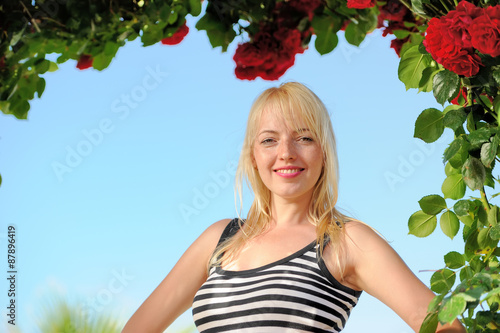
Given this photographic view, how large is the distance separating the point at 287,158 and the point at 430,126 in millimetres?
422

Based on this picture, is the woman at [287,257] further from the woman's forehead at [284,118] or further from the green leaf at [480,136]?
the green leaf at [480,136]

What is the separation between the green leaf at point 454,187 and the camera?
1791 mm

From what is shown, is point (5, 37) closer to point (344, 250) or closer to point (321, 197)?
point (321, 197)

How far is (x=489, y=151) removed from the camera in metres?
1.50

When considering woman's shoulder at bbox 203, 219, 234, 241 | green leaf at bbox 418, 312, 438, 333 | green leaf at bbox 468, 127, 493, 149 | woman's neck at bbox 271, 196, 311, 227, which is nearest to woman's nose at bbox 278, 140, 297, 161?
woman's neck at bbox 271, 196, 311, 227

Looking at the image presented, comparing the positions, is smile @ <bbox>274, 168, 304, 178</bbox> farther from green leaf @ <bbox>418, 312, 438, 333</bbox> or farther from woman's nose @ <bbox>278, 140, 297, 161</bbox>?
green leaf @ <bbox>418, 312, 438, 333</bbox>

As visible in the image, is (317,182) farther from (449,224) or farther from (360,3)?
(360,3)

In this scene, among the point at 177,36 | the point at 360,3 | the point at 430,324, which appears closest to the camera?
the point at 430,324

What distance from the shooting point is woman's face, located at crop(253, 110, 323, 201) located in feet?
5.44

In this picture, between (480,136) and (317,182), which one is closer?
(480,136)

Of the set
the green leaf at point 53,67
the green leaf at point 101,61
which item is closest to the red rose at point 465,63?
the green leaf at point 101,61

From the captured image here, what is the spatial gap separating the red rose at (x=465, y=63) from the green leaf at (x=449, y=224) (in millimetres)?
446

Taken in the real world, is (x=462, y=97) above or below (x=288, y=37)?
below

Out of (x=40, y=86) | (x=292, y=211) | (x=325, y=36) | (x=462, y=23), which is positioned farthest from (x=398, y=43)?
(x=40, y=86)
